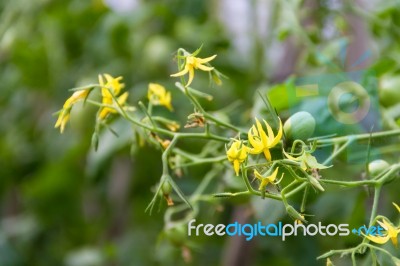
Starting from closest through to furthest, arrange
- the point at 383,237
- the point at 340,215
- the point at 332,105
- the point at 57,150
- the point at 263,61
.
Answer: the point at 383,237, the point at 332,105, the point at 340,215, the point at 263,61, the point at 57,150

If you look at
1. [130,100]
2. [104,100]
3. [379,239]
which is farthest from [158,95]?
[130,100]

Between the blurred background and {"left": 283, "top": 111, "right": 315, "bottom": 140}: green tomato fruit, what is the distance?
0.24m

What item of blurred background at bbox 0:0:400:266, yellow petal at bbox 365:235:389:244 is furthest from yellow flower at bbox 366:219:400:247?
blurred background at bbox 0:0:400:266

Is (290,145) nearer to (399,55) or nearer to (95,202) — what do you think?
(399,55)

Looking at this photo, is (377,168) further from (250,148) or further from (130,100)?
(130,100)

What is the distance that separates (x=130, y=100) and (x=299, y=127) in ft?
1.35

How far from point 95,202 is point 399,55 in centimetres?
55

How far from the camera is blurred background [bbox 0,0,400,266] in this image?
2.27 feet

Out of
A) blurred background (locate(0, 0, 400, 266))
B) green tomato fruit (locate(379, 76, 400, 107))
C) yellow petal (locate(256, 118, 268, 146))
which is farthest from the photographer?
blurred background (locate(0, 0, 400, 266))

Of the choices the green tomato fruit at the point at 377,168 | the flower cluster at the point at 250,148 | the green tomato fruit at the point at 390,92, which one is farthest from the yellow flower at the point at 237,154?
the green tomato fruit at the point at 390,92

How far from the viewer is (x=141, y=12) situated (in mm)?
819

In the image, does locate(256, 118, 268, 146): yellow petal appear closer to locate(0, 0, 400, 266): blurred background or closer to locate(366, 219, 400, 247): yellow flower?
locate(366, 219, 400, 247): yellow flower

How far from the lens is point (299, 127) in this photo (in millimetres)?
357

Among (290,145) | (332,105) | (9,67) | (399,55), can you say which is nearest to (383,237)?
(290,145)
